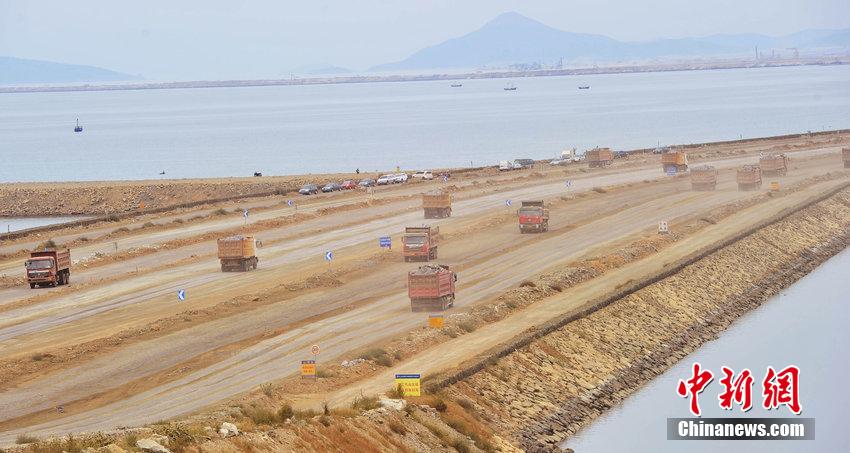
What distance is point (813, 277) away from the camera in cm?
8669

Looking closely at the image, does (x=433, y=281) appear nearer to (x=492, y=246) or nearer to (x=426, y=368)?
(x=426, y=368)

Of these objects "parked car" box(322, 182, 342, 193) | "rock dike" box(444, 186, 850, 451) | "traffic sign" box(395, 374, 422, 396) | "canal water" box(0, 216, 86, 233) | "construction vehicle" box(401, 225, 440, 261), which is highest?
"parked car" box(322, 182, 342, 193)

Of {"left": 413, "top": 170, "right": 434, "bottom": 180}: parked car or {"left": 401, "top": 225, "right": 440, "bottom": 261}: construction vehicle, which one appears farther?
{"left": 413, "top": 170, "right": 434, "bottom": 180}: parked car

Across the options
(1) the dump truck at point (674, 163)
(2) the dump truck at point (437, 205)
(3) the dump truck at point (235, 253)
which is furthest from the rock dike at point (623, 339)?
(1) the dump truck at point (674, 163)

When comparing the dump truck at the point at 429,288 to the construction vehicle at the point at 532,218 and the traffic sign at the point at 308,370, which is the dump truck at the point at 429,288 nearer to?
the traffic sign at the point at 308,370

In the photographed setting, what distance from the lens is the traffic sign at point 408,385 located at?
4225 centimetres

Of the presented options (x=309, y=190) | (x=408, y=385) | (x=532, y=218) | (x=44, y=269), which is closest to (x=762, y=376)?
(x=408, y=385)

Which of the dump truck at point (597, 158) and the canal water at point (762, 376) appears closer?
the canal water at point (762, 376)

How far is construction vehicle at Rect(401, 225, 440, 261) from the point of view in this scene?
77.1 m

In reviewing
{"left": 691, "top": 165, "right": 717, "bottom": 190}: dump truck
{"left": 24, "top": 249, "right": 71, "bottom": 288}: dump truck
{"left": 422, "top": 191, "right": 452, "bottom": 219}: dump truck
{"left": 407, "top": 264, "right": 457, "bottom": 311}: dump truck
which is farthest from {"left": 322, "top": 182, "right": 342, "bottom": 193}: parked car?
{"left": 407, "top": 264, "right": 457, "bottom": 311}: dump truck

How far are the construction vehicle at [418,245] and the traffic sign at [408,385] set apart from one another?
34.6 m

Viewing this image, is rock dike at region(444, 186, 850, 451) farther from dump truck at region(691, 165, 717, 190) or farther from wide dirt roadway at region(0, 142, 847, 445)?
dump truck at region(691, 165, 717, 190)

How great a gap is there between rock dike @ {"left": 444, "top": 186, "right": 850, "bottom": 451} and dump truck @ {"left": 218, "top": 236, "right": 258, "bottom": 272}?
76.5 feet

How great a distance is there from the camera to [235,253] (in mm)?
76250
